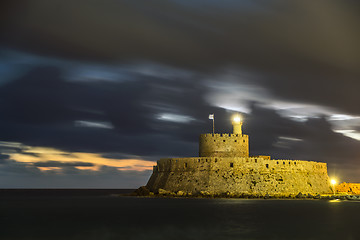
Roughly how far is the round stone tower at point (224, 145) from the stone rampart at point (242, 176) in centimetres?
501

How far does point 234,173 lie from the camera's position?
66688 mm

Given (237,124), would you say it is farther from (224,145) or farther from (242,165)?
(242,165)

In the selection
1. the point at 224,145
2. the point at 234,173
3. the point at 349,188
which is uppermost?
the point at 224,145

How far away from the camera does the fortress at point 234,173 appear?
65938mm

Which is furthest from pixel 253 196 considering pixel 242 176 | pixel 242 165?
pixel 242 165

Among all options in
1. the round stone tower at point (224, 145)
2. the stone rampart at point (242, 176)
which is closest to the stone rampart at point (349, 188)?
the stone rampart at point (242, 176)

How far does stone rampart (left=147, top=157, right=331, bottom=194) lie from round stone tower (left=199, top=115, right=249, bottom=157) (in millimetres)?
5014

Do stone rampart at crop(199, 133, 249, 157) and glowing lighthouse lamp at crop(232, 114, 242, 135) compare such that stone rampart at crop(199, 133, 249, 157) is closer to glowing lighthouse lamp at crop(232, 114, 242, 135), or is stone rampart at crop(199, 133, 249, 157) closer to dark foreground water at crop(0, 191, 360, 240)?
glowing lighthouse lamp at crop(232, 114, 242, 135)

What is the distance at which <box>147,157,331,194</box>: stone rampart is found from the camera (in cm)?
6581

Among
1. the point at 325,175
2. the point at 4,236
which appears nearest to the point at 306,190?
the point at 325,175

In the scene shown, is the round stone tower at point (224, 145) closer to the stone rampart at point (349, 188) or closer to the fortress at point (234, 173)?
the fortress at point (234, 173)

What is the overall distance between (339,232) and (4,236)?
2489 centimetres

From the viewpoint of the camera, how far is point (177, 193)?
67750 millimetres

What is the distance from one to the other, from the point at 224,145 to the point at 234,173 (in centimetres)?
786
